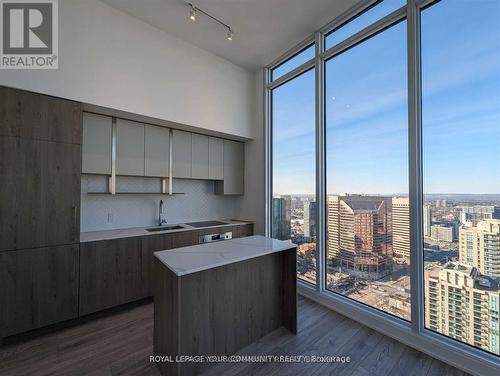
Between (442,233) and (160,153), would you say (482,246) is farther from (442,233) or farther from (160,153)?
(160,153)

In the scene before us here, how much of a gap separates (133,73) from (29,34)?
0.94 m

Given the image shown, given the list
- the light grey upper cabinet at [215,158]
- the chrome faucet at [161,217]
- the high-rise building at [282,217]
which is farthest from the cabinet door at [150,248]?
the high-rise building at [282,217]

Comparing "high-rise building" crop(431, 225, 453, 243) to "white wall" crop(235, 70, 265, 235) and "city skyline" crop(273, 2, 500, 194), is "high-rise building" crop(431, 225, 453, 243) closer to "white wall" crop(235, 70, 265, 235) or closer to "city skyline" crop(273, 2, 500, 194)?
"city skyline" crop(273, 2, 500, 194)

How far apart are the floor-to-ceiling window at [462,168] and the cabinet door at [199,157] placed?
2.92 metres

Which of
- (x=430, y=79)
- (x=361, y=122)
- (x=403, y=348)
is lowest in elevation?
(x=403, y=348)

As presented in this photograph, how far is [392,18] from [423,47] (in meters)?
0.49

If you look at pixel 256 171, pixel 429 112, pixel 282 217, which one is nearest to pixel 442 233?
pixel 429 112

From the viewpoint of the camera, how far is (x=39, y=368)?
1781mm

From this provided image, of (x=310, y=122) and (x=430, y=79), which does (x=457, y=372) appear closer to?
(x=430, y=79)

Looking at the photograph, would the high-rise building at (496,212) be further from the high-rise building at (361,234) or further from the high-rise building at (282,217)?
the high-rise building at (282,217)

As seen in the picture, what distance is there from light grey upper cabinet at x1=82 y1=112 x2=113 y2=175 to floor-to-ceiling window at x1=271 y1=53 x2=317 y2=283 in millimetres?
2442

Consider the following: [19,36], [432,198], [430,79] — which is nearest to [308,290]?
[432,198]

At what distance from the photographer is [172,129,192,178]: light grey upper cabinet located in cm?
337

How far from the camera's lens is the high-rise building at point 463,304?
5.79 feet
